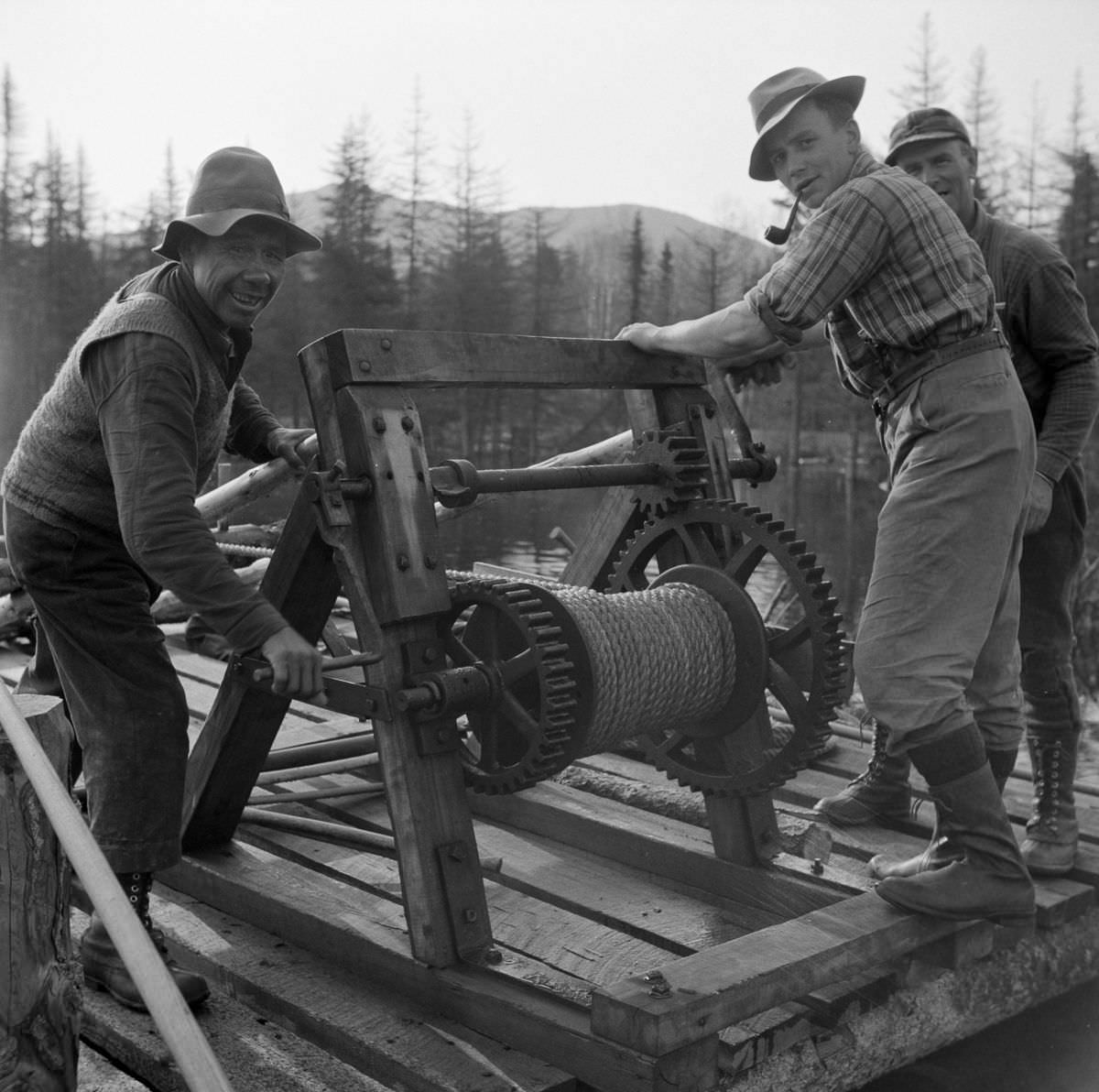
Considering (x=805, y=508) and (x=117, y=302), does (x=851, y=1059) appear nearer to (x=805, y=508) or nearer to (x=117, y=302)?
(x=117, y=302)

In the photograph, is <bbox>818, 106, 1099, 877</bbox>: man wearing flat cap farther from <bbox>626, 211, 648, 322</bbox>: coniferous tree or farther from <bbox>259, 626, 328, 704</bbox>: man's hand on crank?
<bbox>626, 211, 648, 322</bbox>: coniferous tree

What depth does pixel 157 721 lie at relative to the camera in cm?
344

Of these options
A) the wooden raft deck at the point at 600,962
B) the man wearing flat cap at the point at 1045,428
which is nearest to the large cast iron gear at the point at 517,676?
the wooden raft deck at the point at 600,962

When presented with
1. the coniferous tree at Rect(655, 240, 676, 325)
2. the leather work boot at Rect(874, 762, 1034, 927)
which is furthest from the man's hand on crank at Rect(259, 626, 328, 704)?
the coniferous tree at Rect(655, 240, 676, 325)

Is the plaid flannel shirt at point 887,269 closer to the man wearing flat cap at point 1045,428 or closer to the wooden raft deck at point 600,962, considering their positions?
the man wearing flat cap at point 1045,428

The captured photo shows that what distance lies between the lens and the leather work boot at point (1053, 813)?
4086 mm

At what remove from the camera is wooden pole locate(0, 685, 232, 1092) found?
1.88 meters

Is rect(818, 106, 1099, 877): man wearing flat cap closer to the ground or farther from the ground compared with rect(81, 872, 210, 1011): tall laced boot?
farther from the ground

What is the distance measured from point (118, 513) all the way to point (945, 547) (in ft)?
6.38

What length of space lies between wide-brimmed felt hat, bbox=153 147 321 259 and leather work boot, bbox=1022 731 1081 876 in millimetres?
2612

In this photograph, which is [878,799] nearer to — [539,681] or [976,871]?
[976,871]

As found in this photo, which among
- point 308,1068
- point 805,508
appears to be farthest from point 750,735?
point 805,508

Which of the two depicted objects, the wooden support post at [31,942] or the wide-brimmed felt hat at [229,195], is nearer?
the wooden support post at [31,942]

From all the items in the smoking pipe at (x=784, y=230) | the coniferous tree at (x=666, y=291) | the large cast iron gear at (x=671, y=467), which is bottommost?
the large cast iron gear at (x=671, y=467)
